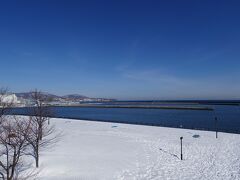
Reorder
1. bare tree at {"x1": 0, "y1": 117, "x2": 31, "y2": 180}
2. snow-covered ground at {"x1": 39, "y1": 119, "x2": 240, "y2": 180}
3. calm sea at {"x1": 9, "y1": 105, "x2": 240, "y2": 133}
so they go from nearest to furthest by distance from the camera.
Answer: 1. bare tree at {"x1": 0, "y1": 117, "x2": 31, "y2": 180}
2. snow-covered ground at {"x1": 39, "y1": 119, "x2": 240, "y2": 180}
3. calm sea at {"x1": 9, "y1": 105, "x2": 240, "y2": 133}

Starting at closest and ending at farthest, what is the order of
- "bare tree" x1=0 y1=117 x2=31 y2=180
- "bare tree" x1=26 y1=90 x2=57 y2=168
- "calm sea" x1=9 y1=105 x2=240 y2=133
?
1. "bare tree" x1=0 y1=117 x2=31 y2=180
2. "bare tree" x1=26 y1=90 x2=57 y2=168
3. "calm sea" x1=9 y1=105 x2=240 y2=133

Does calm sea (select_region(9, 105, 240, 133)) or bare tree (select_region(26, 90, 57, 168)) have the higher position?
bare tree (select_region(26, 90, 57, 168))

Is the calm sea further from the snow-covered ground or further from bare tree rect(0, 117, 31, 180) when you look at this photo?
bare tree rect(0, 117, 31, 180)

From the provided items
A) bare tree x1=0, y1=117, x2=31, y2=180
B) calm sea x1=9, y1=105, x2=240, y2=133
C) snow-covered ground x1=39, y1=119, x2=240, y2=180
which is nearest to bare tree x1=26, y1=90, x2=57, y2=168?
bare tree x1=0, y1=117, x2=31, y2=180

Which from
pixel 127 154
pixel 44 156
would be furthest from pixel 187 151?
pixel 44 156

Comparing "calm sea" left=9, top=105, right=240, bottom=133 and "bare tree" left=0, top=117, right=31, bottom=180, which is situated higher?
"bare tree" left=0, top=117, right=31, bottom=180

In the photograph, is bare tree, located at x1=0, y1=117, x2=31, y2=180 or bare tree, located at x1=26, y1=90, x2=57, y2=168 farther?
bare tree, located at x1=26, y1=90, x2=57, y2=168

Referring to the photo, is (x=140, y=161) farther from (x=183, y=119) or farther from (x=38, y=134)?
(x=183, y=119)

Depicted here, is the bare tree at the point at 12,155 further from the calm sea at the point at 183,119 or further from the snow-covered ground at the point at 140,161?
the calm sea at the point at 183,119

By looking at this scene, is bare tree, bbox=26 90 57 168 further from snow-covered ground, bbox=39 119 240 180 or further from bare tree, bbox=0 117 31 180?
snow-covered ground, bbox=39 119 240 180

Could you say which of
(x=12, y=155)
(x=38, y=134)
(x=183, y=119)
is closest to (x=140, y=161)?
(x=38, y=134)

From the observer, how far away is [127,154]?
19.4 metres

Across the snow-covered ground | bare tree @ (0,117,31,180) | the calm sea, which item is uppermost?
bare tree @ (0,117,31,180)

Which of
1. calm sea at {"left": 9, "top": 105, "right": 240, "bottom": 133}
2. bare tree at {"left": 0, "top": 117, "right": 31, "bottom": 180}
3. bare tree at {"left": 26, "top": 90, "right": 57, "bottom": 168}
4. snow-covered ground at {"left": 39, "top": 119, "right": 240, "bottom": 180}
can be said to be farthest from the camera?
calm sea at {"left": 9, "top": 105, "right": 240, "bottom": 133}
